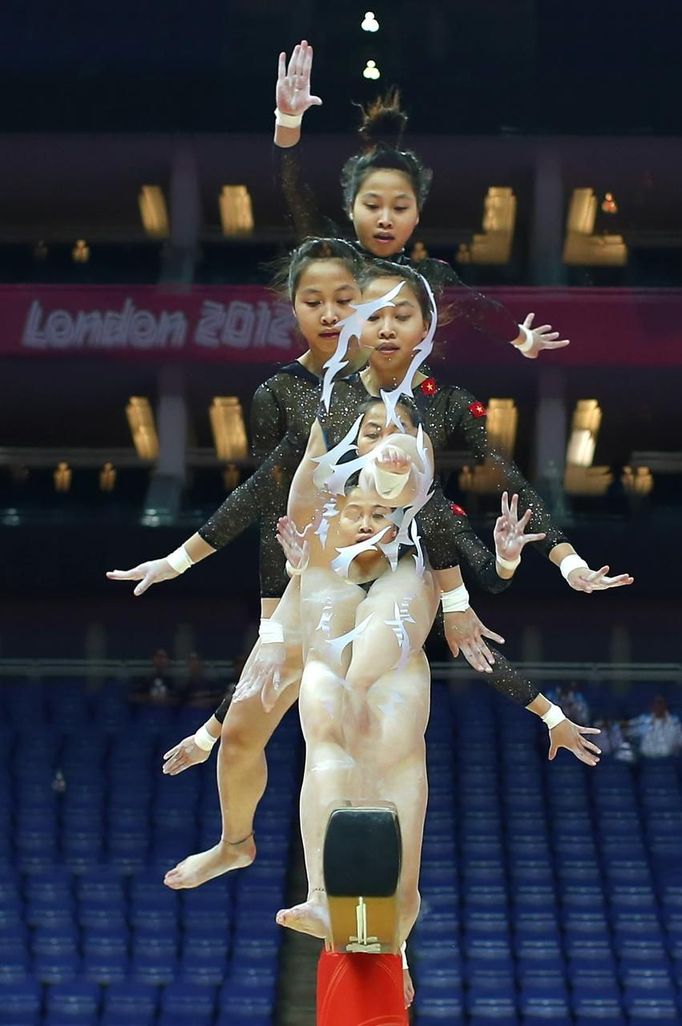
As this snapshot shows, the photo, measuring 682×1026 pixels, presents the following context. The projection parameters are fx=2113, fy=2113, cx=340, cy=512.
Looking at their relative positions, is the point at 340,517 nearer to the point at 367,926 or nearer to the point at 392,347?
the point at 392,347

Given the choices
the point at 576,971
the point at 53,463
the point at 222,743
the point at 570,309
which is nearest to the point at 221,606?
the point at 53,463

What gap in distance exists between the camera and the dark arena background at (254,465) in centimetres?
1608

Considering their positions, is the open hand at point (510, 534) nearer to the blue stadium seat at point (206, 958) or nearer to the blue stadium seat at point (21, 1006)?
the blue stadium seat at point (206, 958)

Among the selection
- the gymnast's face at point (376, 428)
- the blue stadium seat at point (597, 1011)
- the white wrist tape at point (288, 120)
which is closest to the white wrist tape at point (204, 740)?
the gymnast's face at point (376, 428)

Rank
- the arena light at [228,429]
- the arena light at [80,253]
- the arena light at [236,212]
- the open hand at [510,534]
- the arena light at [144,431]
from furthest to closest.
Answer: the arena light at [144,431], the arena light at [228,429], the arena light at [236,212], the arena light at [80,253], the open hand at [510,534]

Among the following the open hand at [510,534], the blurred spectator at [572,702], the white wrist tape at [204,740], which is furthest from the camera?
the blurred spectator at [572,702]

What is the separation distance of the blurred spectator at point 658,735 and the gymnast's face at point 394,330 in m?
10.1

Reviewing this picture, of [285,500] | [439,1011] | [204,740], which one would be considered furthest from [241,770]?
[439,1011]

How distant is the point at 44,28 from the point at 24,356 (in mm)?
3305

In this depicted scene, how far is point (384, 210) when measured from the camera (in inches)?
342

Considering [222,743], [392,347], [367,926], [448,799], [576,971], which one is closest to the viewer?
[367,926]

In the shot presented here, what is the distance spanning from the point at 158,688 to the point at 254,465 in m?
2.37

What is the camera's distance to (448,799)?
17.5 meters

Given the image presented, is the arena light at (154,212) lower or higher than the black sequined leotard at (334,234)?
lower
